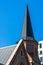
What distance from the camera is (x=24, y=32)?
57281mm

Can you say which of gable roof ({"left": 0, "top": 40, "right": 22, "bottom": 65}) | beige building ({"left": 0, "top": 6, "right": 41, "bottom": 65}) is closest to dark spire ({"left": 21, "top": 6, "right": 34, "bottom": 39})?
beige building ({"left": 0, "top": 6, "right": 41, "bottom": 65})

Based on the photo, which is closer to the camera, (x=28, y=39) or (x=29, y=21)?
(x=28, y=39)

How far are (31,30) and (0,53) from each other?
12792mm

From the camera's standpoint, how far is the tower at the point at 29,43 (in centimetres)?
5251

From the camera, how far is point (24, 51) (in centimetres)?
4909

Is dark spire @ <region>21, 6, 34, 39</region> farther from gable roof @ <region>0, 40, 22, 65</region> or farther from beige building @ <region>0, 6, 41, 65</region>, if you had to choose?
gable roof @ <region>0, 40, 22, 65</region>

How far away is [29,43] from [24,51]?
225 inches

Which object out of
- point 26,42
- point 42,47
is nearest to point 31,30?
point 26,42

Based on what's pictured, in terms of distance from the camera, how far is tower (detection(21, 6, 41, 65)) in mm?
52513

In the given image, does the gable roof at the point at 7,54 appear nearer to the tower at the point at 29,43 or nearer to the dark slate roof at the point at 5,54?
the dark slate roof at the point at 5,54

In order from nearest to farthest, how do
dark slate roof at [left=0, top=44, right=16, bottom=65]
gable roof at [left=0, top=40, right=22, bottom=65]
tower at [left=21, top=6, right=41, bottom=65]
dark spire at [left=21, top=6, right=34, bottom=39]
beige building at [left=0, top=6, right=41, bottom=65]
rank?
gable roof at [left=0, top=40, right=22, bottom=65] < dark slate roof at [left=0, top=44, right=16, bottom=65] < beige building at [left=0, top=6, right=41, bottom=65] < tower at [left=21, top=6, right=41, bottom=65] < dark spire at [left=21, top=6, right=34, bottom=39]

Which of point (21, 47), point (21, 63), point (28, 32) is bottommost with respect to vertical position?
point (21, 63)

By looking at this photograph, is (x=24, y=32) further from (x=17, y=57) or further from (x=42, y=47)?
(x=42, y=47)

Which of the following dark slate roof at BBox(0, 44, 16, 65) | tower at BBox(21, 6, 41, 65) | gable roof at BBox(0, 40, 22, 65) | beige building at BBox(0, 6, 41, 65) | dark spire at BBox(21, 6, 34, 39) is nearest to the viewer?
gable roof at BBox(0, 40, 22, 65)
